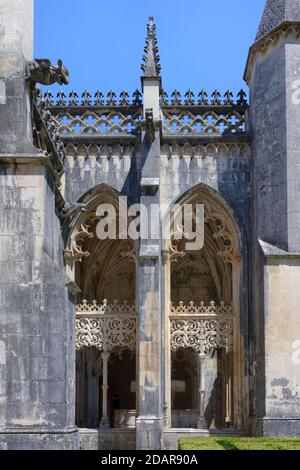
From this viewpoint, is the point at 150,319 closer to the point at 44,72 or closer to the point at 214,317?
the point at 214,317

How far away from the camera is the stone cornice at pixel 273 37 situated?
70.0ft

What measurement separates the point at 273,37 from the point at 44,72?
775 cm

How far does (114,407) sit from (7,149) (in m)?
17.7

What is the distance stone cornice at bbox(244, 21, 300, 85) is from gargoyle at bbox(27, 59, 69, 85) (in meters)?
7.26

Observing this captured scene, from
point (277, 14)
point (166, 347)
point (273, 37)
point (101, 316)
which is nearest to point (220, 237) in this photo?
point (166, 347)

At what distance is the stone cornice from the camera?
21.3m

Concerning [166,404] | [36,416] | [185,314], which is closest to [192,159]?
[185,314]

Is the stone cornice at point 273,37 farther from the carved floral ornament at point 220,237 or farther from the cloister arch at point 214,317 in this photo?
the carved floral ornament at point 220,237

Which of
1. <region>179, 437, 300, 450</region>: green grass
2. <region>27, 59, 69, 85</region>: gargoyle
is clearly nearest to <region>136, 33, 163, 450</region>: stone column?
<region>179, 437, 300, 450</region>: green grass

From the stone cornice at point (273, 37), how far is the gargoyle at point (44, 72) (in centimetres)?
726

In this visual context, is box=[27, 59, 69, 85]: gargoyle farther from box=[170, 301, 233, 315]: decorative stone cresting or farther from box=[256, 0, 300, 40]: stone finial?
box=[170, 301, 233, 315]: decorative stone cresting

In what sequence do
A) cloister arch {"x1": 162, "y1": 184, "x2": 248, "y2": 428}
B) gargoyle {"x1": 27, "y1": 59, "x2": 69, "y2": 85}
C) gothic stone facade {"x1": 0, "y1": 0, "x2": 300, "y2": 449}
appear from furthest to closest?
cloister arch {"x1": 162, "y1": 184, "x2": 248, "y2": 428} < gothic stone facade {"x1": 0, "y1": 0, "x2": 300, "y2": 449} < gargoyle {"x1": 27, "y1": 59, "x2": 69, "y2": 85}

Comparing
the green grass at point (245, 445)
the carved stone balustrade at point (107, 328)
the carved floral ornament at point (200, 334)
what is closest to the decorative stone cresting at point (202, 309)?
the carved floral ornament at point (200, 334)

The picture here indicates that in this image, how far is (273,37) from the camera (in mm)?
21641
